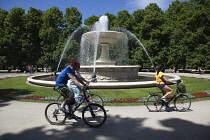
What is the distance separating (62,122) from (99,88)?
6.42 meters

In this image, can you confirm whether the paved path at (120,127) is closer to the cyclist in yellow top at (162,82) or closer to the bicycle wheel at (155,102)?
the bicycle wheel at (155,102)

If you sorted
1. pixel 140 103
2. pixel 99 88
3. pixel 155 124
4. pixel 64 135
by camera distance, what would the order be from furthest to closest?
pixel 99 88
pixel 140 103
pixel 155 124
pixel 64 135

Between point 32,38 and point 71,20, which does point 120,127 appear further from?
point 32,38

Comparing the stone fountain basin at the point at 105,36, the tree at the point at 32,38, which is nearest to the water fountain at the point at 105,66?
the stone fountain basin at the point at 105,36

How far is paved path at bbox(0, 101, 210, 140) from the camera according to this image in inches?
168

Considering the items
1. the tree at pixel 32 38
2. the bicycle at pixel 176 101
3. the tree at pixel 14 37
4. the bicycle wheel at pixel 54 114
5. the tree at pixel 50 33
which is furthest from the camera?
the tree at pixel 32 38

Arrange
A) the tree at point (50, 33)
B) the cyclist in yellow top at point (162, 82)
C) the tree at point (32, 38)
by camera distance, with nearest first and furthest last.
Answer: the cyclist in yellow top at point (162, 82) < the tree at point (50, 33) < the tree at point (32, 38)

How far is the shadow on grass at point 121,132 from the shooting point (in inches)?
167

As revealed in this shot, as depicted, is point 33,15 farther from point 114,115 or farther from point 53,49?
point 114,115

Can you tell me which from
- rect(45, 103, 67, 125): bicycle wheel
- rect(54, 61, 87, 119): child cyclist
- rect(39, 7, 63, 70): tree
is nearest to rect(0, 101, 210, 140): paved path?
rect(45, 103, 67, 125): bicycle wheel

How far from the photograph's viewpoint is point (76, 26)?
40844 millimetres

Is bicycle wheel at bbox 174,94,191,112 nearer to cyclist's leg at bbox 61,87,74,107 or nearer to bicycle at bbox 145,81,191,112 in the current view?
bicycle at bbox 145,81,191,112

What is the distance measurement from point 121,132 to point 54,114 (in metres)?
2.13

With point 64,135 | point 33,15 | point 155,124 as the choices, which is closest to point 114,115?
point 155,124
